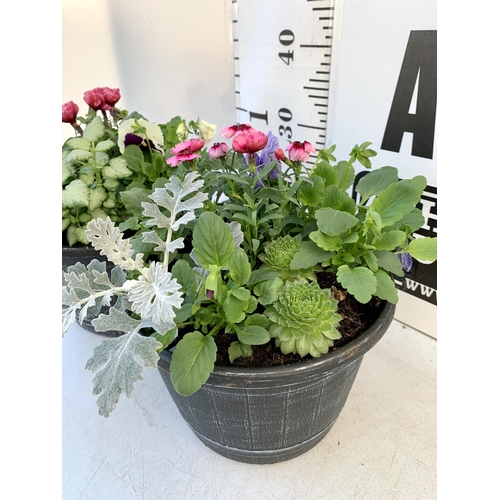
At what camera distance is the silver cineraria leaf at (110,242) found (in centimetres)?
47

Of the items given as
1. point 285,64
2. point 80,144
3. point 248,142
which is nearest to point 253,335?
point 248,142

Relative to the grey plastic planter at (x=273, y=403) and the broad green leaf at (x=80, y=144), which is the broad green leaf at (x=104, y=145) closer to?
the broad green leaf at (x=80, y=144)

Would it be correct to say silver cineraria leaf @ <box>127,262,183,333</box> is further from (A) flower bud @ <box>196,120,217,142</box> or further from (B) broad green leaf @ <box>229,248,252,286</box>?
(A) flower bud @ <box>196,120,217,142</box>

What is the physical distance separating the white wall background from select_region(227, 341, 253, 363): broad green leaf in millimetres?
846

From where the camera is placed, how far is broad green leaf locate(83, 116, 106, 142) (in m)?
0.88

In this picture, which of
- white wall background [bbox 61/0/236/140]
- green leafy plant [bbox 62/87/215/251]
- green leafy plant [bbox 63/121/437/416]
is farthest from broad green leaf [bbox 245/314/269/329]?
white wall background [bbox 61/0/236/140]

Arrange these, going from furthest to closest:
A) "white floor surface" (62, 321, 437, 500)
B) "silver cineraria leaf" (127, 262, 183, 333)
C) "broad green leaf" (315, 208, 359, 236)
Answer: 1. "white floor surface" (62, 321, 437, 500)
2. "broad green leaf" (315, 208, 359, 236)
3. "silver cineraria leaf" (127, 262, 183, 333)

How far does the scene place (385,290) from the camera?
0.54m

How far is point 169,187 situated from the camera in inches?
22.0

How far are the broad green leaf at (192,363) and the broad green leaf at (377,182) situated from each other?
341 mm

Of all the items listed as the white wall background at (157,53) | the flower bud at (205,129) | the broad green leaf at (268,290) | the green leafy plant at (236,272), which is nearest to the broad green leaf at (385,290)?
the green leafy plant at (236,272)

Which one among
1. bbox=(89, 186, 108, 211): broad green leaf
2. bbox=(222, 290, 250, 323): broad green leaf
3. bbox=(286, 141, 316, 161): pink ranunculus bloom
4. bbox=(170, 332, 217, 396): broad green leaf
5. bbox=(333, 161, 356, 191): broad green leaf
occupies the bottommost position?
bbox=(170, 332, 217, 396): broad green leaf
